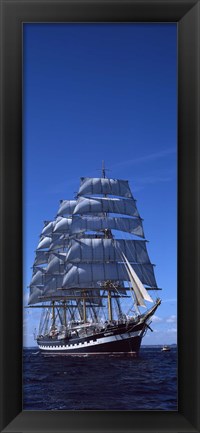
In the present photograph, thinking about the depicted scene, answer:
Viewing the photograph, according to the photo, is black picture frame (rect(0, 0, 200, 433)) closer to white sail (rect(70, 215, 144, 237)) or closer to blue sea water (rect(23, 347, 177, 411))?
blue sea water (rect(23, 347, 177, 411))

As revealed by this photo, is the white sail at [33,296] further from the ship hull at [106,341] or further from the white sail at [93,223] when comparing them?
the white sail at [93,223]

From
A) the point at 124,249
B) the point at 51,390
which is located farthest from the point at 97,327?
the point at 51,390

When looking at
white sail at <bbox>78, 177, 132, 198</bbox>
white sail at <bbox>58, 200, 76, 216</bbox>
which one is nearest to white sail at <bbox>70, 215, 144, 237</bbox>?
white sail at <bbox>78, 177, 132, 198</bbox>

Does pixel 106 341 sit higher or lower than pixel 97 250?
lower

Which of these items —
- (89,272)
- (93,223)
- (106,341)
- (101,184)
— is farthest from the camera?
(93,223)

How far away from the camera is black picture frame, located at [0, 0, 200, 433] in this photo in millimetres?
2004

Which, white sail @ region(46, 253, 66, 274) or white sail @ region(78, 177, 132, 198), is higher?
white sail @ region(78, 177, 132, 198)

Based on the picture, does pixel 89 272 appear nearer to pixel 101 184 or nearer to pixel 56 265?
pixel 56 265
